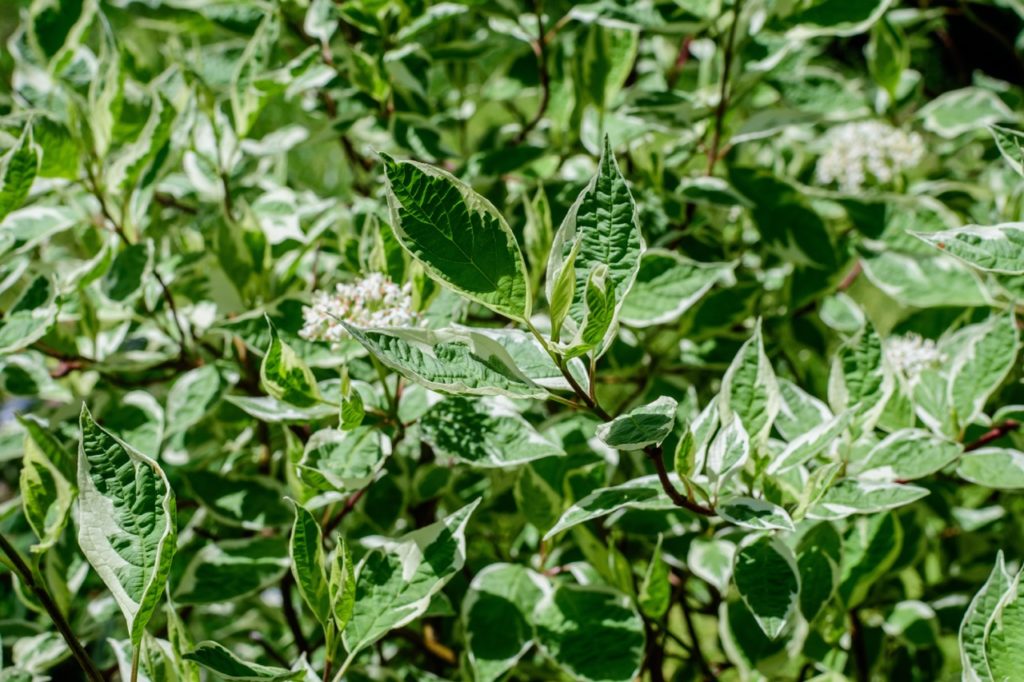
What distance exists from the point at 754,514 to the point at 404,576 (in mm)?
295

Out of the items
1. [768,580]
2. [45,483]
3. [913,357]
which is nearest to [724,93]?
[913,357]

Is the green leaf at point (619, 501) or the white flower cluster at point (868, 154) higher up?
the green leaf at point (619, 501)

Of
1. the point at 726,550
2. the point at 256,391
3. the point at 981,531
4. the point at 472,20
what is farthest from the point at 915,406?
the point at 472,20

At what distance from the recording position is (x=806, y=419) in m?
0.96

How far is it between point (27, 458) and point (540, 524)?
1.64ft

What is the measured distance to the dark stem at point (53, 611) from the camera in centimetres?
69

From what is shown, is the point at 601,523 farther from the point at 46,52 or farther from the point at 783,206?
the point at 46,52

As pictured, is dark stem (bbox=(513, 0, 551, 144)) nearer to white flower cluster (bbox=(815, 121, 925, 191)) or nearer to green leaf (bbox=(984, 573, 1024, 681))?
white flower cluster (bbox=(815, 121, 925, 191))

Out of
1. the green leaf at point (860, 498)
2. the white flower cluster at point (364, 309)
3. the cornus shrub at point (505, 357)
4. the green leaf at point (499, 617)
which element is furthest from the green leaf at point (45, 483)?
the green leaf at point (860, 498)

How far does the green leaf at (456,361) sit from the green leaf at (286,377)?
18 cm

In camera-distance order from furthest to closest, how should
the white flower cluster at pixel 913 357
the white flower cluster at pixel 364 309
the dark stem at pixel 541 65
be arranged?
the dark stem at pixel 541 65 < the white flower cluster at pixel 913 357 < the white flower cluster at pixel 364 309

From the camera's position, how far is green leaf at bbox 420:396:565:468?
33.8 inches

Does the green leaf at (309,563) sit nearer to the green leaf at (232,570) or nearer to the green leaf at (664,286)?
the green leaf at (232,570)

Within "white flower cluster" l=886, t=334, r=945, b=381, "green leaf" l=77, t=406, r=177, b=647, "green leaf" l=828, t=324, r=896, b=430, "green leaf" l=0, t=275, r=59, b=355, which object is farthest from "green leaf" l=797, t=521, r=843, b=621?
"green leaf" l=0, t=275, r=59, b=355
